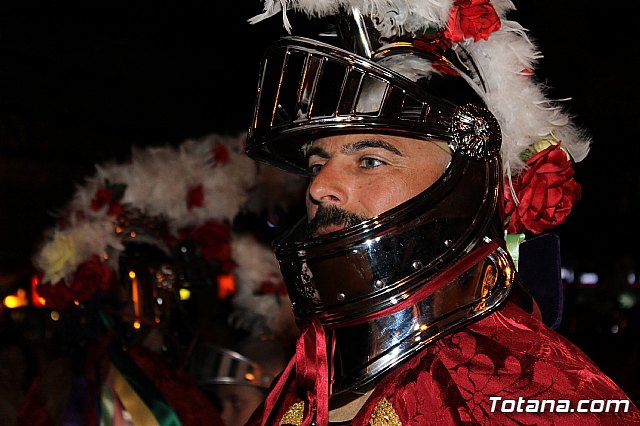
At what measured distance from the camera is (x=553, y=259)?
1.84 meters

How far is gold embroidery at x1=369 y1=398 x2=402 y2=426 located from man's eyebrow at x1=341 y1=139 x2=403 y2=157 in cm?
52

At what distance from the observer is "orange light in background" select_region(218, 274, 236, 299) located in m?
5.33

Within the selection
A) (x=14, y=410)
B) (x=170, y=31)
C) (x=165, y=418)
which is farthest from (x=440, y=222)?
(x=170, y=31)

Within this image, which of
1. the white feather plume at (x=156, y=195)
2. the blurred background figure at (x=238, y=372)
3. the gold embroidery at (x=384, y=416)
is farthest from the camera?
the blurred background figure at (x=238, y=372)

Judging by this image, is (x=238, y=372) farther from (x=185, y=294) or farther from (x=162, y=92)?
(x=162, y=92)

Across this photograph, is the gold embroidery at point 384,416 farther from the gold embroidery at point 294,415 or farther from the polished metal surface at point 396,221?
the gold embroidery at point 294,415

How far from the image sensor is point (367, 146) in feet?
5.42

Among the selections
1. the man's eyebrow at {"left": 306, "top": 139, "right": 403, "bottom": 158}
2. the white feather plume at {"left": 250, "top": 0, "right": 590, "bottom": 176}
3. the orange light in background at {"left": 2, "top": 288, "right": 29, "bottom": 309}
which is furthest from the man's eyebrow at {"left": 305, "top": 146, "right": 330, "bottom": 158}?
the orange light in background at {"left": 2, "top": 288, "right": 29, "bottom": 309}

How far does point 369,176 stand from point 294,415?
576mm

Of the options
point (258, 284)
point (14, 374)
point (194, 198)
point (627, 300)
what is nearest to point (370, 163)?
point (194, 198)

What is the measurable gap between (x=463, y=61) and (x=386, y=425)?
0.84 meters

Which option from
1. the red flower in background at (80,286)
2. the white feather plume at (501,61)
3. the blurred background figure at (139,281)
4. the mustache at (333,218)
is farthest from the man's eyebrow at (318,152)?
the red flower in background at (80,286)

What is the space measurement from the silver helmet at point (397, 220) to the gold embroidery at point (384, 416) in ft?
0.24

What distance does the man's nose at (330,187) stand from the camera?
162 cm
